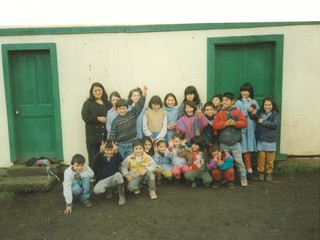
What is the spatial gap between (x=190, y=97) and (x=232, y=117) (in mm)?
873

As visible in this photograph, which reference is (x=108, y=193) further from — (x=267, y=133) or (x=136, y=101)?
(x=267, y=133)

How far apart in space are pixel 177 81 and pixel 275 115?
1.83 m

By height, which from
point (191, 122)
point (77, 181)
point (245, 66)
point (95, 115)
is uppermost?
point (245, 66)

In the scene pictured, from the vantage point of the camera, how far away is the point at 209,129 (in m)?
5.82

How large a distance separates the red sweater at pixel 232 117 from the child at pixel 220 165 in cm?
37

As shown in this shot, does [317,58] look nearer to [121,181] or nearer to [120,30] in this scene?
[120,30]

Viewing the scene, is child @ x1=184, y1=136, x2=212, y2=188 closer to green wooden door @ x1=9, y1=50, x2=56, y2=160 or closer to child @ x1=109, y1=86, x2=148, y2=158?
child @ x1=109, y1=86, x2=148, y2=158

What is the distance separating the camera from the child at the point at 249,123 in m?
5.94

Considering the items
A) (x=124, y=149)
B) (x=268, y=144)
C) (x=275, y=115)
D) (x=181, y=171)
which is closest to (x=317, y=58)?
(x=275, y=115)

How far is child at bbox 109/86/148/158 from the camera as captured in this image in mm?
5719

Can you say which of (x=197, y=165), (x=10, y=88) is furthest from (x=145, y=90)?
(x=10, y=88)

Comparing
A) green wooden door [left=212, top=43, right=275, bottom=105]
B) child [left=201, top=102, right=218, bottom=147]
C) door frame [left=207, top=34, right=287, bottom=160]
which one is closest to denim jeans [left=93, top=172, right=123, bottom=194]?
child [left=201, top=102, right=218, bottom=147]

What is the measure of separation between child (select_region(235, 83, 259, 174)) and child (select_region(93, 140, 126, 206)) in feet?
7.20

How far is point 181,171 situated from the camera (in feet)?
18.6
